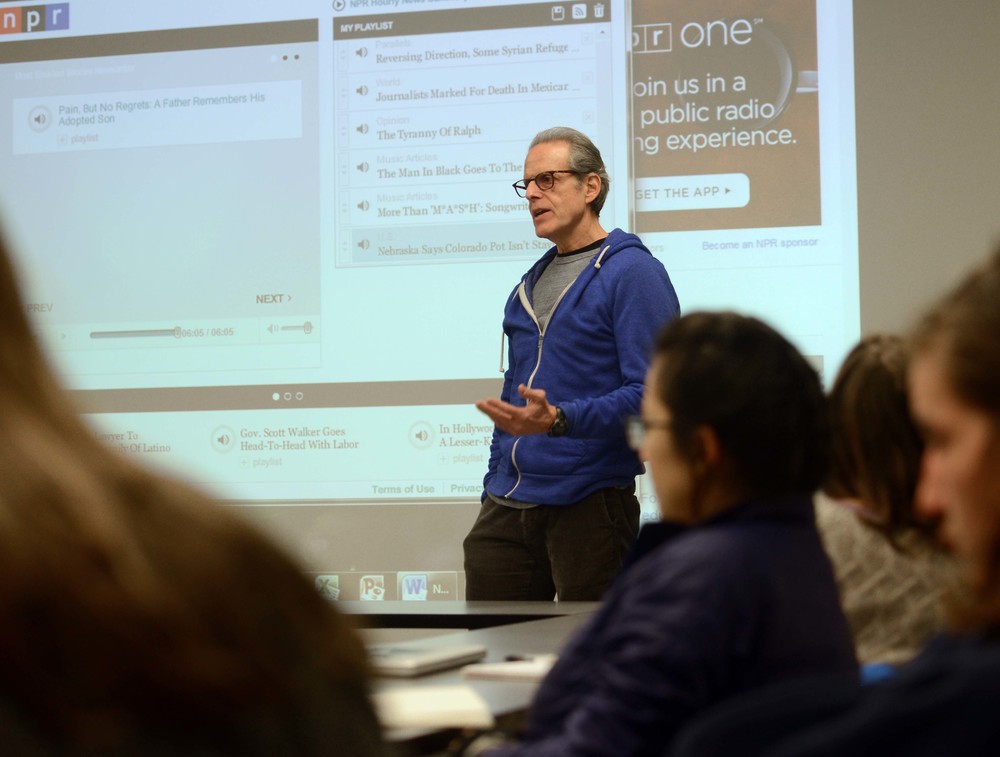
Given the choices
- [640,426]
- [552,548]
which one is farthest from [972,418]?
[552,548]

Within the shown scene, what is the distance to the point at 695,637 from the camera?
1.16 m

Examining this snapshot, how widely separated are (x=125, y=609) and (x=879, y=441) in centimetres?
133

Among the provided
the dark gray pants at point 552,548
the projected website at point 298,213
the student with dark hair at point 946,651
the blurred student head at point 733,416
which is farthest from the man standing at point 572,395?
the student with dark hair at point 946,651

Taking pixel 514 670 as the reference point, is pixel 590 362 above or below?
above

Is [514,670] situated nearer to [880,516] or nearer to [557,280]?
[880,516]

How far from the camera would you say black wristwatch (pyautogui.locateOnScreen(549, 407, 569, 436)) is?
108 inches

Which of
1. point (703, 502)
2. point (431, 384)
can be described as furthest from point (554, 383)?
point (703, 502)

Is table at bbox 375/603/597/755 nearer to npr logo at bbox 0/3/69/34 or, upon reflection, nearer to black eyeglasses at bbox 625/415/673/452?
black eyeglasses at bbox 625/415/673/452

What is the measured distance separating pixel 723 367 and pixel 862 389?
1.50 ft

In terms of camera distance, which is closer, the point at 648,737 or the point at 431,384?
the point at 648,737

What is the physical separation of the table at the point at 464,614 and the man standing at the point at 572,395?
0.20m

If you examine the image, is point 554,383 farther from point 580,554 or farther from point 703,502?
point 703,502

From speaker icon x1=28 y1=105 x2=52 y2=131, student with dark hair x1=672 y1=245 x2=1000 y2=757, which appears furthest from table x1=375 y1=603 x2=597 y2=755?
speaker icon x1=28 y1=105 x2=52 y2=131

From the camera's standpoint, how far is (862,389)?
5.59 ft
